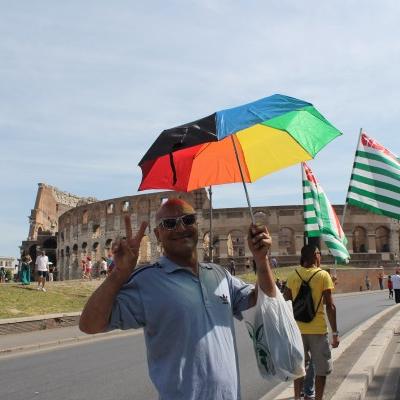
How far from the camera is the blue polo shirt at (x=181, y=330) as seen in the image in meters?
2.72

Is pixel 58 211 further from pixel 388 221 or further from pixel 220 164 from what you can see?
pixel 220 164

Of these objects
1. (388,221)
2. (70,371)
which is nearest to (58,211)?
(388,221)

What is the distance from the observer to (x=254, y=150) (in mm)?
4285

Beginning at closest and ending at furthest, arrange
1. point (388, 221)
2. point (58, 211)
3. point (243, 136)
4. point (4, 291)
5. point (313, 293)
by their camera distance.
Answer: point (243, 136)
point (313, 293)
point (4, 291)
point (388, 221)
point (58, 211)

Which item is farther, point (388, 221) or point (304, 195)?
point (388, 221)

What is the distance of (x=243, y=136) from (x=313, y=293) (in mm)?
2419

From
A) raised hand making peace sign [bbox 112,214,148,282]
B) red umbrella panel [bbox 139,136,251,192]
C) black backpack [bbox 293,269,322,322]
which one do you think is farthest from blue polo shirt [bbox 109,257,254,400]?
black backpack [bbox 293,269,322,322]

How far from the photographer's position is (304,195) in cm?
960

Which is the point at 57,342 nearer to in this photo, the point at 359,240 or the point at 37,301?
the point at 37,301

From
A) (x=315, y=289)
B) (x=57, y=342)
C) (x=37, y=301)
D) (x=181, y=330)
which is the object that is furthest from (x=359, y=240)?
(x=181, y=330)

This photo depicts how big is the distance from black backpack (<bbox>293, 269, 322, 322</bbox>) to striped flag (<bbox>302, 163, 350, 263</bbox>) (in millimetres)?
2714

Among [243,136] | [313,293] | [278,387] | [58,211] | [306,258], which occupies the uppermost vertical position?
[58,211]

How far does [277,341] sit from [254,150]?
5.59 ft

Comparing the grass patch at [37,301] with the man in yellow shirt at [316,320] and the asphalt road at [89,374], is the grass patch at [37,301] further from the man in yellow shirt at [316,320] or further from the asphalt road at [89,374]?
the man in yellow shirt at [316,320]
